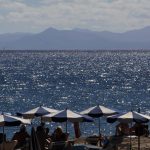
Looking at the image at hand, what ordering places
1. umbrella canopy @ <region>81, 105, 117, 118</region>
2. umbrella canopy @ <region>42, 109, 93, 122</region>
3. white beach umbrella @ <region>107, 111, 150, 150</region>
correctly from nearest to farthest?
white beach umbrella @ <region>107, 111, 150, 150</region>, umbrella canopy @ <region>42, 109, 93, 122</region>, umbrella canopy @ <region>81, 105, 117, 118</region>

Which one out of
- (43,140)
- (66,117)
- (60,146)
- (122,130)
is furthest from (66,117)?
(122,130)

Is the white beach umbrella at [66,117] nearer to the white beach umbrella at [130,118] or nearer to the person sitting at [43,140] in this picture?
the person sitting at [43,140]

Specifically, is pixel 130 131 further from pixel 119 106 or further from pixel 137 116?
pixel 119 106

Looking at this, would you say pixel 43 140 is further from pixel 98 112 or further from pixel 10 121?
pixel 98 112

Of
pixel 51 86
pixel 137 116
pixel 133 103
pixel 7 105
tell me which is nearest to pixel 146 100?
pixel 133 103

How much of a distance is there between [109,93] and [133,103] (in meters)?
12.7

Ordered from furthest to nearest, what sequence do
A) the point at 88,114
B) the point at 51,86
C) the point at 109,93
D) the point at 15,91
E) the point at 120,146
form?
the point at 51,86, the point at 15,91, the point at 109,93, the point at 88,114, the point at 120,146

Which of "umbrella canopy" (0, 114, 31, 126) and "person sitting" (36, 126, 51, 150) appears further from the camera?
"person sitting" (36, 126, 51, 150)

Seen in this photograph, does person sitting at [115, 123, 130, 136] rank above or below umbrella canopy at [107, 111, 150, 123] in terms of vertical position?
below

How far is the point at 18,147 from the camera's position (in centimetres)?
2002

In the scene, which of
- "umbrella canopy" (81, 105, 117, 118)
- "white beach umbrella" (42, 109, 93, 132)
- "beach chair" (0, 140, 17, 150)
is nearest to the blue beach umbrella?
"beach chair" (0, 140, 17, 150)

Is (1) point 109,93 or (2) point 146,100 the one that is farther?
(1) point 109,93

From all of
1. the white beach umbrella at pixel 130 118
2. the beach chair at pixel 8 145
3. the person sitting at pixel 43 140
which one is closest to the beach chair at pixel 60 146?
the person sitting at pixel 43 140

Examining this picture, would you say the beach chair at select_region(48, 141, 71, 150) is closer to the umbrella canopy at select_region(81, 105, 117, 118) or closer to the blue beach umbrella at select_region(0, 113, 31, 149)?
the blue beach umbrella at select_region(0, 113, 31, 149)
